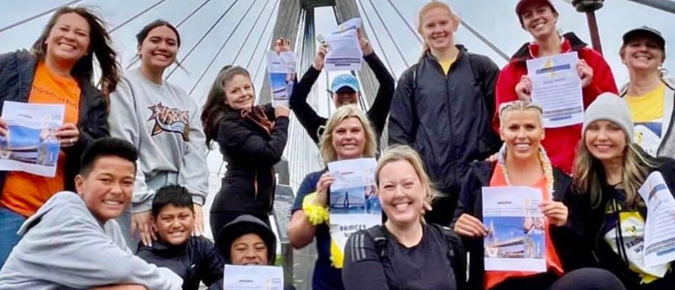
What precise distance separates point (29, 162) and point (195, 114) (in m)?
0.93

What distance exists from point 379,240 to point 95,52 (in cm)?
158

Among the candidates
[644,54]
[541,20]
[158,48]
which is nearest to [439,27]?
[541,20]

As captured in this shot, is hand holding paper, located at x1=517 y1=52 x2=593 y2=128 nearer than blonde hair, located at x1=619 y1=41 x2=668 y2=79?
Yes

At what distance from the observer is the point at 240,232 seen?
3.51 metres

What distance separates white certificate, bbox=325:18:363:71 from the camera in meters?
4.05

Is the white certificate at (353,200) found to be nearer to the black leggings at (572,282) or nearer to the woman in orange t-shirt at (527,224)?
the woman in orange t-shirt at (527,224)

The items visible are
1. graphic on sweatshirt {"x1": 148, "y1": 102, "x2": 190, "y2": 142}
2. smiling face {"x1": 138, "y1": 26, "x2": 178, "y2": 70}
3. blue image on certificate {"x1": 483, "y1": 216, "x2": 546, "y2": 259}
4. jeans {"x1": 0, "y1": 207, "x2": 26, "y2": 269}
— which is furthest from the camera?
smiling face {"x1": 138, "y1": 26, "x2": 178, "y2": 70}

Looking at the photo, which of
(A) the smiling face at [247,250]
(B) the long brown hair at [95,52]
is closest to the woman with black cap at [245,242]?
(A) the smiling face at [247,250]

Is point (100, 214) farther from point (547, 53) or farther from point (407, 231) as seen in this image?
point (547, 53)

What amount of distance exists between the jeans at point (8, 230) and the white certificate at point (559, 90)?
88.5 inches

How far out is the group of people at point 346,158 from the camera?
269 centimetres

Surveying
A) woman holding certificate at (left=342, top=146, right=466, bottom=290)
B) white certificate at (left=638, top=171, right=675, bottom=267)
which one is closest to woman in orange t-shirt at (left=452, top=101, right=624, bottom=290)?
woman holding certificate at (left=342, top=146, right=466, bottom=290)

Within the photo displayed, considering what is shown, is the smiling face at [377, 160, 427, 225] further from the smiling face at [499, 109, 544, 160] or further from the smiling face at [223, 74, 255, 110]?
the smiling face at [223, 74, 255, 110]

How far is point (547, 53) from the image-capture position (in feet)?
11.6
